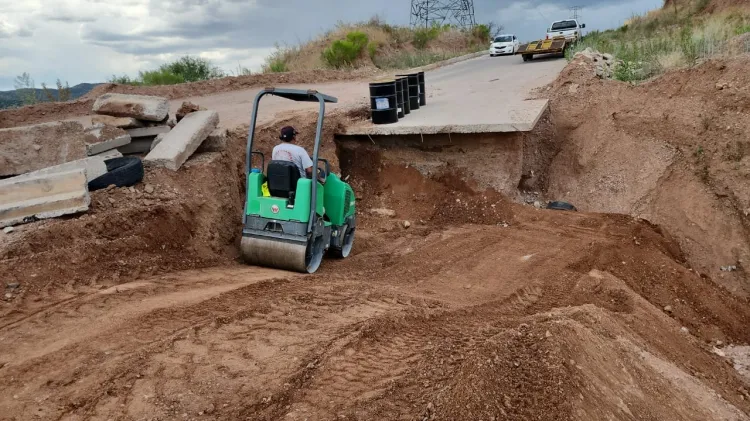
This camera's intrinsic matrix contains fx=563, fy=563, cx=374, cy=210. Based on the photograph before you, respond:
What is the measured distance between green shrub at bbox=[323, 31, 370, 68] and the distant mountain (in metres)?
10.2

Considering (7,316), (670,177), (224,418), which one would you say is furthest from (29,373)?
(670,177)

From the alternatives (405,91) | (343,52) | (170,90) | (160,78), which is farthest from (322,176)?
(343,52)

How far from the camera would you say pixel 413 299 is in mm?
6090

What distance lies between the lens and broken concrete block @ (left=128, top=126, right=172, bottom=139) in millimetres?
9123

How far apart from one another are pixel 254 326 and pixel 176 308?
2.73ft

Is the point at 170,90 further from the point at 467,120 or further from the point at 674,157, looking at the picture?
the point at 674,157

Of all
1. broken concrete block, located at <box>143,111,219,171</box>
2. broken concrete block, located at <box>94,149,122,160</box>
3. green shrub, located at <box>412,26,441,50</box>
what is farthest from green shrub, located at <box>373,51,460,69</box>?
broken concrete block, located at <box>94,149,122,160</box>

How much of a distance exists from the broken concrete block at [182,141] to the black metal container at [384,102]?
3.50 metres

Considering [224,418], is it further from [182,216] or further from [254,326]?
[182,216]

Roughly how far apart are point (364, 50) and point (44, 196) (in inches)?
814

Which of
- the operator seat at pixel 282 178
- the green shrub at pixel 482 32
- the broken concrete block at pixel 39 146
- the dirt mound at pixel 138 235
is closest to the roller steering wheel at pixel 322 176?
the operator seat at pixel 282 178

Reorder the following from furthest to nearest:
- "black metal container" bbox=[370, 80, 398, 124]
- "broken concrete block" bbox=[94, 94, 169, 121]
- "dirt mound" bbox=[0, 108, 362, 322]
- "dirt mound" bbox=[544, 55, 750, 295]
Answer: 1. "black metal container" bbox=[370, 80, 398, 124]
2. "dirt mound" bbox=[544, 55, 750, 295]
3. "broken concrete block" bbox=[94, 94, 169, 121]
4. "dirt mound" bbox=[0, 108, 362, 322]

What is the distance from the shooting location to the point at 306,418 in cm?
360

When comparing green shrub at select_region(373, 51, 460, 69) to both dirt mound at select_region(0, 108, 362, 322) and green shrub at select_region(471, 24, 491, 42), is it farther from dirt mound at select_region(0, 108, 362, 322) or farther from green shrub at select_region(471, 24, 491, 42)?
dirt mound at select_region(0, 108, 362, 322)
